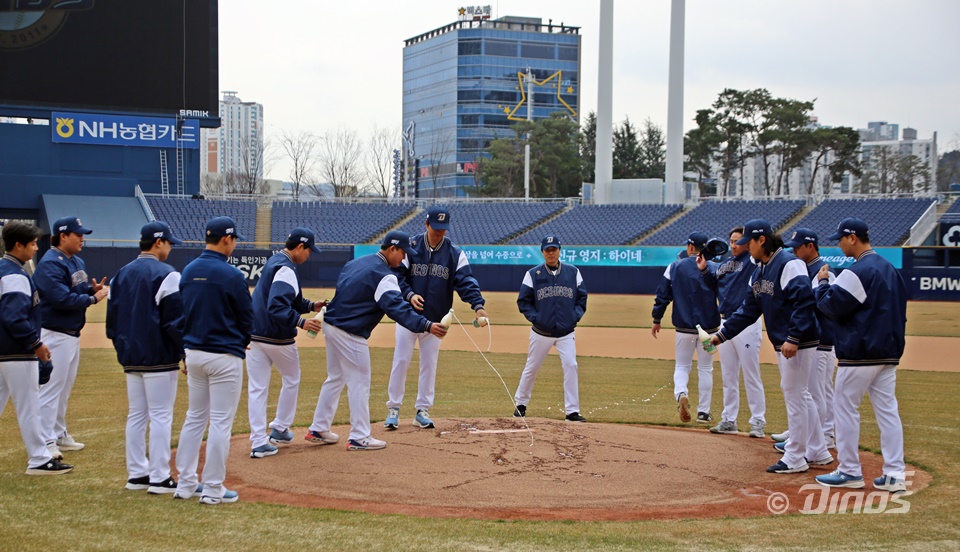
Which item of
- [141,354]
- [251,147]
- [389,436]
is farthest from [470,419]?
[251,147]

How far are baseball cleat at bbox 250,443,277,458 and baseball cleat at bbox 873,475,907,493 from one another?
5493 millimetres

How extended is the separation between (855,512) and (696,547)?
1761 millimetres

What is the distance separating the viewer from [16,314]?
7.43 metres

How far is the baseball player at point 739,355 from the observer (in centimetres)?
1000

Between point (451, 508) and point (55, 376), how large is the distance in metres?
4.29

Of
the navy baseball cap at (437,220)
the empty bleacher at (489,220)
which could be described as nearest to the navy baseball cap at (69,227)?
the navy baseball cap at (437,220)

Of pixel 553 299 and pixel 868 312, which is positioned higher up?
pixel 868 312

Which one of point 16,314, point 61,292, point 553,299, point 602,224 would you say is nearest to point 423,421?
point 553,299

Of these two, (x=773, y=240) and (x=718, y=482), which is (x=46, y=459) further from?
(x=773, y=240)

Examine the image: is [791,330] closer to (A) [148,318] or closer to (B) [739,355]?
(B) [739,355]

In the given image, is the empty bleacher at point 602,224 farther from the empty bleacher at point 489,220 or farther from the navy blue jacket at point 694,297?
the navy blue jacket at point 694,297

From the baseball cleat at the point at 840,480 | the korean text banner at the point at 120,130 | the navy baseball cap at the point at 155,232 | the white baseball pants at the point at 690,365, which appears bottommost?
the baseball cleat at the point at 840,480

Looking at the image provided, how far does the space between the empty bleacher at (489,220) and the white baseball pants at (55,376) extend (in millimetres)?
38551

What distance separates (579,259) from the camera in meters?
Result: 44.3
